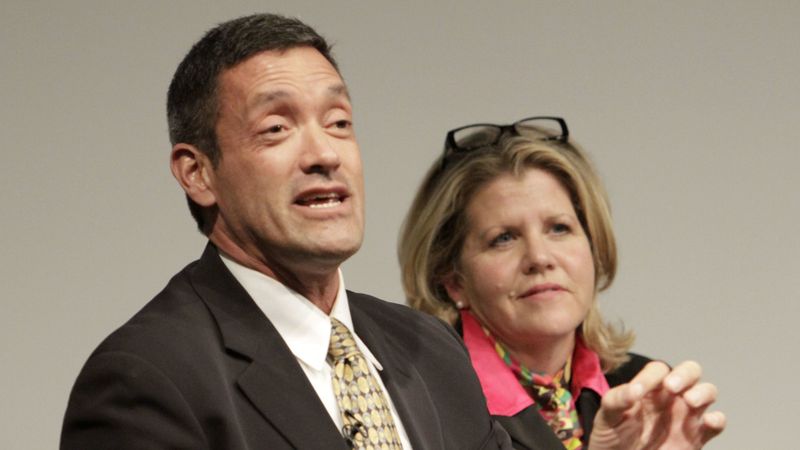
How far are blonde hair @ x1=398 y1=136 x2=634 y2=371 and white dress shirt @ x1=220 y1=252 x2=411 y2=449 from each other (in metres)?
1.07

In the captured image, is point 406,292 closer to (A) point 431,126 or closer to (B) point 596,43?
(A) point 431,126

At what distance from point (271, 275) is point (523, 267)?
1064 mm

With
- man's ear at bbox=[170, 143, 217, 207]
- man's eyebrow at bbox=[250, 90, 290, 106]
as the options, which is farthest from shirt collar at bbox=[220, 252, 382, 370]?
man's eyebrow at bbox=[250, 90, 290, 106]

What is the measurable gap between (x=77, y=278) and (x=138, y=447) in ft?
4.52

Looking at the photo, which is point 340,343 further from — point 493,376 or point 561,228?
point 561,228

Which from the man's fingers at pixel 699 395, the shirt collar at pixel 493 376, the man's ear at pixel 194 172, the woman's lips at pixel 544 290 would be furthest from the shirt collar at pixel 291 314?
the woman's lips at pixel 544 290

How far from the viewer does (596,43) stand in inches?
149

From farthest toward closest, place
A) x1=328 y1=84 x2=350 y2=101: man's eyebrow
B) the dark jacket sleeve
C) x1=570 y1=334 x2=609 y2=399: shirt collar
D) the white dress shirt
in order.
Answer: x1=570 y1=334 x2=609 y2=399: shirt collar < x1=328 y1=84 x2=350 y2=101: man's eyebrow < the white dress shirt < the dark jacket sleeve

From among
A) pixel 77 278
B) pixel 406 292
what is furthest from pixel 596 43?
pixel 77 278

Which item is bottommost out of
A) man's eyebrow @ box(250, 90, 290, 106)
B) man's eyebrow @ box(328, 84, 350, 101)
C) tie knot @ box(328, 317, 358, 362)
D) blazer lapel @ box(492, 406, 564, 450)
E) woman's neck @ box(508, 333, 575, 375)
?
blazer lapel @ box(492, 406, 564, 450)

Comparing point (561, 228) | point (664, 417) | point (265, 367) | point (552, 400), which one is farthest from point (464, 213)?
point (265, 367)

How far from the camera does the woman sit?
9.79 ft

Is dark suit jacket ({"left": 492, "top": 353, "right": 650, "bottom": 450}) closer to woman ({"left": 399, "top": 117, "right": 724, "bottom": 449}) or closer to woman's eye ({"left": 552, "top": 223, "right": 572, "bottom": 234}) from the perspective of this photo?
woman ({"left": 399, "top": 117, "right": 724, "bottom": 449})

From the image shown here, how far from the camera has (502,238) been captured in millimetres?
3057
